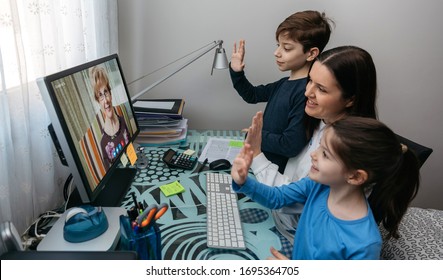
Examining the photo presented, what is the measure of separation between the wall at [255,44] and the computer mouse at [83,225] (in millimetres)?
1091

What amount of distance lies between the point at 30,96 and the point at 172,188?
1.70 feet

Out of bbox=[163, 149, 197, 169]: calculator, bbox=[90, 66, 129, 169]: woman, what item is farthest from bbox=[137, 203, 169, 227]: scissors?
bbox=[163, 149, 197, 169]: calculator

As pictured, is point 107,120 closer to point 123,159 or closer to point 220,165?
point 123,159

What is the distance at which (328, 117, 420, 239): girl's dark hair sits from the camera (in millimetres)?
673

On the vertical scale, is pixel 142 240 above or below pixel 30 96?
below

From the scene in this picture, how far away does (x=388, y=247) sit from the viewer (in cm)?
99


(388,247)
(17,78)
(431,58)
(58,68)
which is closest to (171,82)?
(58,68)

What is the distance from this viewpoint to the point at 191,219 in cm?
89

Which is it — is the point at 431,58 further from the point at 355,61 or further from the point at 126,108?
the point at 126,108

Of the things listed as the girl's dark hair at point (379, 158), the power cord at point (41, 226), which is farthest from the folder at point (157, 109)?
the girl's dark hair at point (379, 158)

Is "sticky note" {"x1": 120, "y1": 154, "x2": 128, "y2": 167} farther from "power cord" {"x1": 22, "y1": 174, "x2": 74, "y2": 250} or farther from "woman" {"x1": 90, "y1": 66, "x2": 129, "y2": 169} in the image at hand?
"power cord" {"x1": 22, "y1": 174, "x2": 74, "y2": 250}

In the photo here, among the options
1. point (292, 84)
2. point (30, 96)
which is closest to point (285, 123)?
point (292, 84)

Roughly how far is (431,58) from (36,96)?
2000mm

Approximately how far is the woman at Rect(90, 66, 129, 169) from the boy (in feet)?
1.90
